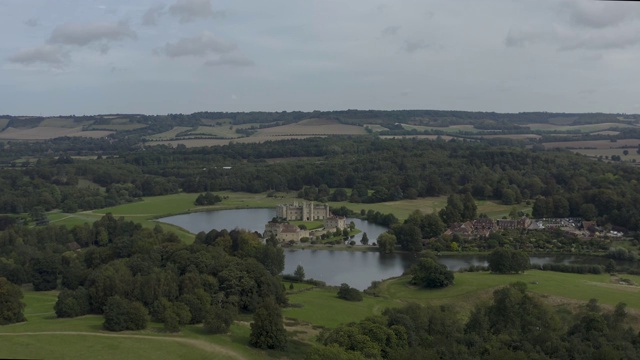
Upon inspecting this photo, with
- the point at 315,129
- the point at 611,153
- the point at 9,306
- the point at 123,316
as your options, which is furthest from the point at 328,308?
the point at 315,129

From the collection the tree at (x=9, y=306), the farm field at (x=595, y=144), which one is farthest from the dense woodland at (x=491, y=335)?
the farm field at (x=595, y=144)

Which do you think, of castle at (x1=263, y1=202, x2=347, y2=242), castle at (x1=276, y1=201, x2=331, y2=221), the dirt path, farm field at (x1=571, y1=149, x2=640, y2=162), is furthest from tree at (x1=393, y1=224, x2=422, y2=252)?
farm field at (x1=571, y1=149, x2=640, y2=162)

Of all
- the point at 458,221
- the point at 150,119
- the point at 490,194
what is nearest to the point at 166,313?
the point at 458,221

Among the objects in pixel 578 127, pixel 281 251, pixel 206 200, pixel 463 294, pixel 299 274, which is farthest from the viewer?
pixel 578 127

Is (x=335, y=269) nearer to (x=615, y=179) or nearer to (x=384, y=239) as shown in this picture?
(x=384, y=239)

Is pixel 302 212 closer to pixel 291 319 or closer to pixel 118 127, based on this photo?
pixel 291 319

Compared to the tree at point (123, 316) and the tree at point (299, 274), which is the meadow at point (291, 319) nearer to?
the tree at point (123, 316)
